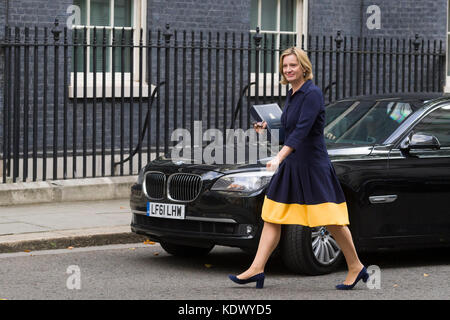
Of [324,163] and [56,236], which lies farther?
[56,236]

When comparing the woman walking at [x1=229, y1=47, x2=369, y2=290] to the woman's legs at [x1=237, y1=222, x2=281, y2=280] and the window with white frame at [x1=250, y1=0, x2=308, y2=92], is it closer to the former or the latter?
the woman's legs at [x1=237, y1=222, x2=281, y2=280]

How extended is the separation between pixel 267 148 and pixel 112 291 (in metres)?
1.98

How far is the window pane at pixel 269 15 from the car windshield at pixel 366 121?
759cm

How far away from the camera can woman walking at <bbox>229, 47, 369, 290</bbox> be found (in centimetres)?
747

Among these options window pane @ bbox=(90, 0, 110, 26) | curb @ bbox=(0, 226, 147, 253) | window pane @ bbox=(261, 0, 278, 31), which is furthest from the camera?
window pane @ bbox=(261, 0, 278, 31)

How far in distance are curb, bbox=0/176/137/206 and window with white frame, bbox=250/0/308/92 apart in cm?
442

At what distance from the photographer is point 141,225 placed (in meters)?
8.78

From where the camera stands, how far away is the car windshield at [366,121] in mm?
8859

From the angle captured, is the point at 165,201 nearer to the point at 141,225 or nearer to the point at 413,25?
the point at 141,225

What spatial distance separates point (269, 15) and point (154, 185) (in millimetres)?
8879

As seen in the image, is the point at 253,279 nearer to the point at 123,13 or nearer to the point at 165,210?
the point at 165,210

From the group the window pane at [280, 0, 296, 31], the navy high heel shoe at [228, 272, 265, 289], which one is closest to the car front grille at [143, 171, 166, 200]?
the navy high heel shoe at [228, 272, 265, 289]

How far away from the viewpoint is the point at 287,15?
17344 millimetres
